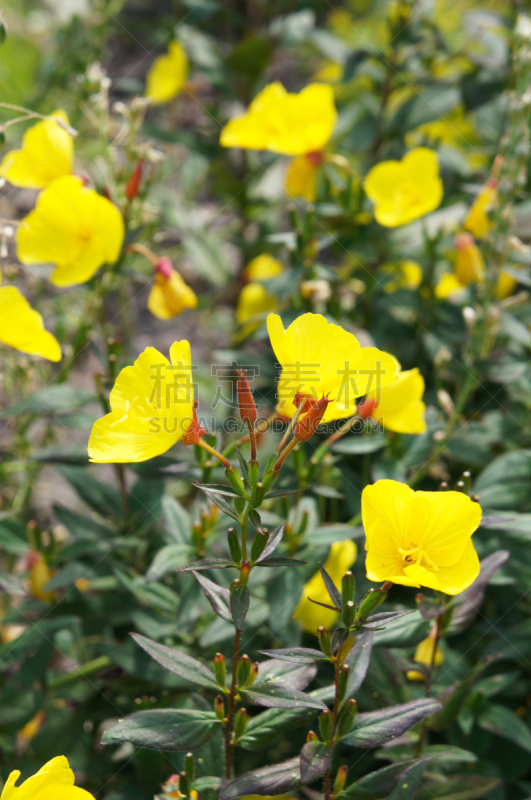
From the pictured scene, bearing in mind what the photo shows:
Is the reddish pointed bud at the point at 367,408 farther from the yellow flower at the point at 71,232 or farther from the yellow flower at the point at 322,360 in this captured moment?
the yellow flower at the point at 71,232

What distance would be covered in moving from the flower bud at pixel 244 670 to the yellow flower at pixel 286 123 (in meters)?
1.31

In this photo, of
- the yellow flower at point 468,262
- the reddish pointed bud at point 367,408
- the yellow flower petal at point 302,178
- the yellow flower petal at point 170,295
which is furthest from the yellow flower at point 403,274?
the reddish pointed bud at point 367,408

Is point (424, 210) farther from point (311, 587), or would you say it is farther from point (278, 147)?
point (311, 587)

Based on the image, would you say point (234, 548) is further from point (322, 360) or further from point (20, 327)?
point (20, 327)

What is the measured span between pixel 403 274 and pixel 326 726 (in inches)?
52.0

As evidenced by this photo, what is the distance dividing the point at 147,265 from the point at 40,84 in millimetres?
689

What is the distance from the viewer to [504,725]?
1.19m

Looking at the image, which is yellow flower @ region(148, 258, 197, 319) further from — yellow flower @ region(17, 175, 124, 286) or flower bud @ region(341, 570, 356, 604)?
flower bud @ region(341, 570, 356, 604)

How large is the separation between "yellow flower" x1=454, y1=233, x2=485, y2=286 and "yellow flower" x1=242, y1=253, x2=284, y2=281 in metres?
0.71

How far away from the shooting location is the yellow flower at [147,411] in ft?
2.66

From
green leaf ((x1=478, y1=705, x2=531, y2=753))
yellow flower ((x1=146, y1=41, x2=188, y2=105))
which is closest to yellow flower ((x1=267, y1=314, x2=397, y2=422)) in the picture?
green leaf ((x1=478, y1=705, x2=531, y2=753))

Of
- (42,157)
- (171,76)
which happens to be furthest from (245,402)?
(171,76)

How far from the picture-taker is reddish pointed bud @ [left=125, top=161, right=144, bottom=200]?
56.3 inches

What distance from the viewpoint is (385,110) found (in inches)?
79.2
